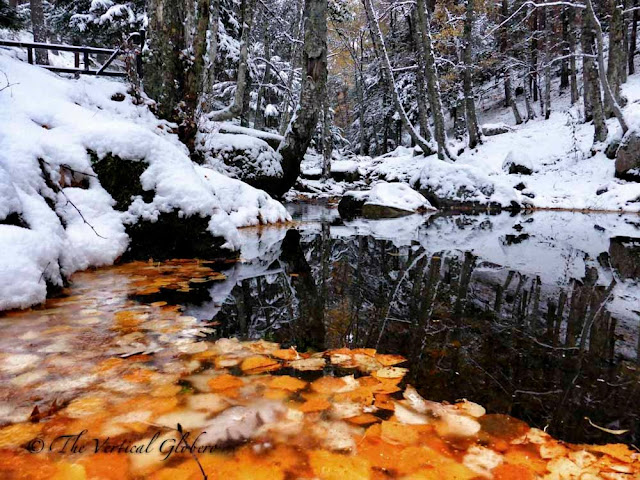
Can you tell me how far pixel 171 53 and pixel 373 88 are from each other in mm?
21466

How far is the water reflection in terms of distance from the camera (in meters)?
1.53

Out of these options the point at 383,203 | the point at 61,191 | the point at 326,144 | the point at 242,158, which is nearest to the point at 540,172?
the point at 383,203

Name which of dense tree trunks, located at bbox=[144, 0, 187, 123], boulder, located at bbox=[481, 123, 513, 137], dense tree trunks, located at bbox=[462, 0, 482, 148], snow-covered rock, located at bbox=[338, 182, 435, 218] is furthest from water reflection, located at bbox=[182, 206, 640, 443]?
boulder, located at bbox=[481, 123, 513, 137]

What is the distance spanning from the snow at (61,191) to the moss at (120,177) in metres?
0.05

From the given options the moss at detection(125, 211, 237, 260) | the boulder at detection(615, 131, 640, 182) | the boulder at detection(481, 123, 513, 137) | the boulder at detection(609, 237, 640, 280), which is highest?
the boulder at detection(481, 123, 513, 137)

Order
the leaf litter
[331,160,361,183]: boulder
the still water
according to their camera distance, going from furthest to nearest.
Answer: [331,160,361,183]: boulder → the still water → the leaf litter

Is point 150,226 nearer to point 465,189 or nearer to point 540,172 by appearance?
point 465,189

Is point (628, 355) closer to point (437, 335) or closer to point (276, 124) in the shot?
point (437, 335)

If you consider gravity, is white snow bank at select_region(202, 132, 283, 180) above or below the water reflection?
above

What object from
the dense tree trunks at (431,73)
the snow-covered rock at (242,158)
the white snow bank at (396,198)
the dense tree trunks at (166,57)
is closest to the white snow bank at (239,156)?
the snow-covered rock at (242,158)

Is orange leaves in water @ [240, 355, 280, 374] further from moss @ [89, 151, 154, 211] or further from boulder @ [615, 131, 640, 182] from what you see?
boulder @ [615, 131, 640, 182]

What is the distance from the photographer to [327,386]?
5.12 feet

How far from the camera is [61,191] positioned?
3.23 m

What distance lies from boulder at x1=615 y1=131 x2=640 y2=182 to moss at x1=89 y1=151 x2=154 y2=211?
1179cm
